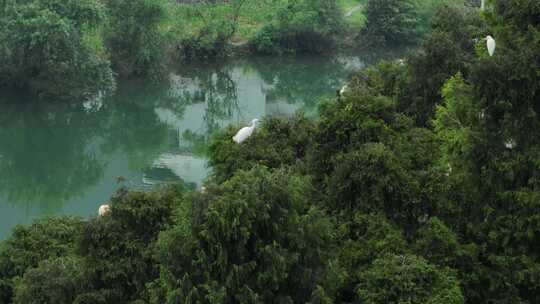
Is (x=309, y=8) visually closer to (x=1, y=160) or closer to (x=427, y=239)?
(x=1, y=160)

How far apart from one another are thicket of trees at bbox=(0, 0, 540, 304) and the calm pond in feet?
17.9

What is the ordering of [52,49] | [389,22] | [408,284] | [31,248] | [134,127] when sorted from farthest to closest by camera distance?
[389,22] → [134,127] → [52,49] → [31,248] → [408,284]

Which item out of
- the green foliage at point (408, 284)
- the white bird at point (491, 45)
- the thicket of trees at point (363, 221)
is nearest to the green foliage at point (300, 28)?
the thicket of trees at point (363, 221)

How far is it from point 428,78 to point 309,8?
1322 cm

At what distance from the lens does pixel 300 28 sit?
67.4ft

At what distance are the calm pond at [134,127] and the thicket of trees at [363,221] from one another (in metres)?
5.47


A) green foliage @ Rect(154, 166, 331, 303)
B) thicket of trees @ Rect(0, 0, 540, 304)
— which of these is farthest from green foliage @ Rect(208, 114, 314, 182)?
green foliage @ Rect(154, 166, 331, 303)

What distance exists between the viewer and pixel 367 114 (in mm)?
6199

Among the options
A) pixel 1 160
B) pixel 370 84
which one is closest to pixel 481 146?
pixel 370 84

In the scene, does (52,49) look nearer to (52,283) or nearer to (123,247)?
(52,283)

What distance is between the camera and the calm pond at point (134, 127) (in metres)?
12.8

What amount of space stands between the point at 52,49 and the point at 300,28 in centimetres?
722

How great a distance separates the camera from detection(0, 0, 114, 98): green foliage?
1475cm

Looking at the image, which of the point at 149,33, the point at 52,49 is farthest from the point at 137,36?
the point at 52,49
